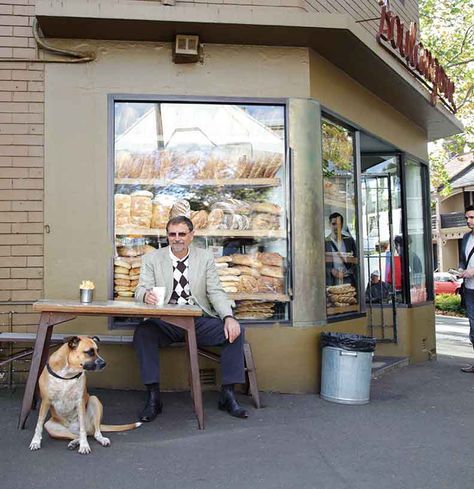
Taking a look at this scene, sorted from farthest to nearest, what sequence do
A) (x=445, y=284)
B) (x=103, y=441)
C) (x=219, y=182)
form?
(x=445, y=284) → (x=219, y=182) → (x=103, y=441)

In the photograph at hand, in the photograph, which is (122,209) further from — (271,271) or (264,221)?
(271,271)

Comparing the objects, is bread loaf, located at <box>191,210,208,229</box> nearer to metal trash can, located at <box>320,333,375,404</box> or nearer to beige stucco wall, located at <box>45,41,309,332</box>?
beige stucco wall, located at <box>45,41,309,332</box>

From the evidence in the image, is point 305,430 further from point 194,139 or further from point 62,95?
point 62,95

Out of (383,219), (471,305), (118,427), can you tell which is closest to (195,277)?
(118,427)

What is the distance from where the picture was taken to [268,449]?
3805 mm

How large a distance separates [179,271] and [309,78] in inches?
98.3

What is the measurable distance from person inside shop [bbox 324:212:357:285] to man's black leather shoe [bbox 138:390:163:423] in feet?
7.79

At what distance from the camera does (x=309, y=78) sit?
18.8 ft

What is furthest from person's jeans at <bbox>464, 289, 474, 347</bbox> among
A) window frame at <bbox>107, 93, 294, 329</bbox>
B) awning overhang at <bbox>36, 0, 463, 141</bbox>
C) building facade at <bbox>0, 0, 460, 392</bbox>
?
awning overhang at <bbox>36, 0, 463, 141</bbox>

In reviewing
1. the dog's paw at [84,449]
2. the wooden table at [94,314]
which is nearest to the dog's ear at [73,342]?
the wooden table at [94,314]

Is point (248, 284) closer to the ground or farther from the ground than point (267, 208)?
closer to the ground

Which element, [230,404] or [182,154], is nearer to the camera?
[230,404]

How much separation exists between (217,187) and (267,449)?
2.94 meters

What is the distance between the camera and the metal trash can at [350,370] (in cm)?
506
